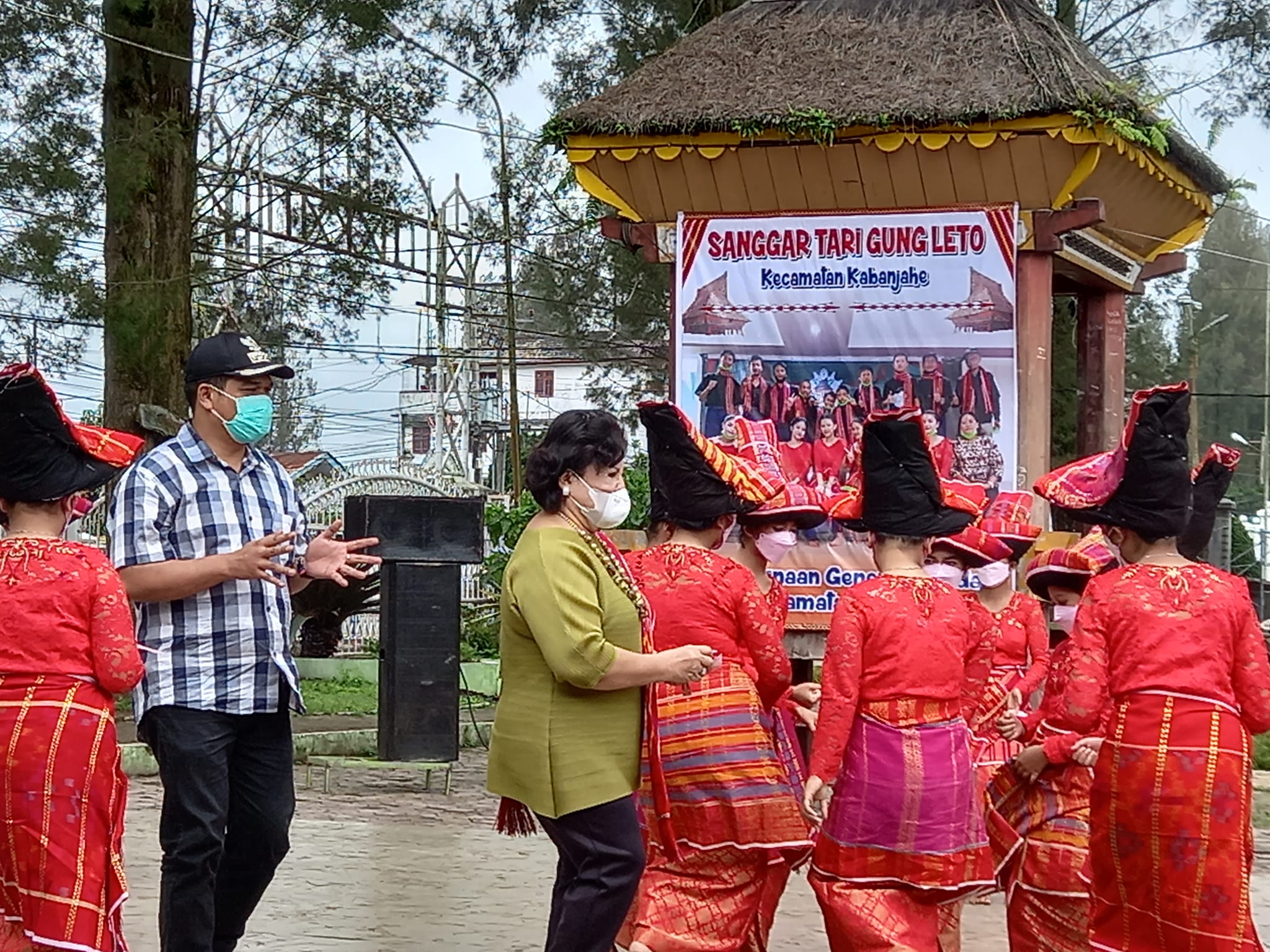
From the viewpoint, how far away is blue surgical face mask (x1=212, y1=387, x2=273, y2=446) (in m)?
5.32

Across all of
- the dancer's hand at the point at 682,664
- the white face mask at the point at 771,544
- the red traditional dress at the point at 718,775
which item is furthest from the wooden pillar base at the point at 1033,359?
the dancer's hand at the point at 682,664

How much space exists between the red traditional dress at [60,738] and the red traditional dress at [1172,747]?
8.65ft

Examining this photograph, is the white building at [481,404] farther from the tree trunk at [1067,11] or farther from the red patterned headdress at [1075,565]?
the red patterned headdress at [1075,565]

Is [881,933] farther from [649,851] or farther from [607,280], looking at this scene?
[607,280]

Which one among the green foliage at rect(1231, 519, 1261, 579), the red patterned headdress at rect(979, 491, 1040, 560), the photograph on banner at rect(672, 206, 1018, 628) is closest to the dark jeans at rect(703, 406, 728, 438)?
the photograph on banner at rect(672, 206, 1018, 628)

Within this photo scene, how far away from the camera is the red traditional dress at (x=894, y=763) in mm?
5492

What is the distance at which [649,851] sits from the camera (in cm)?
609

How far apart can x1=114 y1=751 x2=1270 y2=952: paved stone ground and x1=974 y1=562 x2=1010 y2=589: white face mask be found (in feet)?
4.66

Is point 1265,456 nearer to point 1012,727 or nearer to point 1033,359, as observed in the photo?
point 1033,359

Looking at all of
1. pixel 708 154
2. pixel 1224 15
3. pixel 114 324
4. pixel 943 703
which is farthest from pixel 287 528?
pixel 1224 15

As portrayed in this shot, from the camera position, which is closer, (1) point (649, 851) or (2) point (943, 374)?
(1) point (649, 851)

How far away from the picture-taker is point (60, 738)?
15.5 feet

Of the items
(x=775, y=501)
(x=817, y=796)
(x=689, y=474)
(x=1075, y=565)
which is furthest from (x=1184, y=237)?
(x=817, y=796)

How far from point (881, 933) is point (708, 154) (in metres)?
4.84
